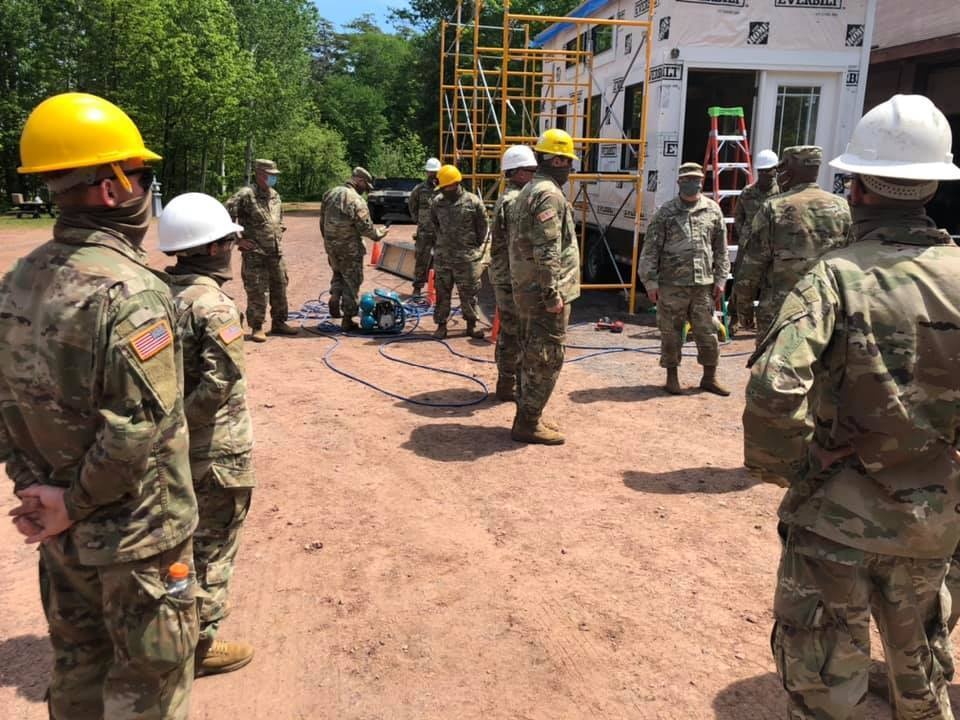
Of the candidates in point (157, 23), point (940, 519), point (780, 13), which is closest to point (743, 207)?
point (780, 13)

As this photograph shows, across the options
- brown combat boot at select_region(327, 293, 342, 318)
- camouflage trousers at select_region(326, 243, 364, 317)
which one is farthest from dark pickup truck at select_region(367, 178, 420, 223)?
camouflage trousers at select_region(326, 243, 364, 317)

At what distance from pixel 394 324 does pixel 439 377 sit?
209 cm

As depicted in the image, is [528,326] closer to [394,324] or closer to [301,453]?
[301,453]

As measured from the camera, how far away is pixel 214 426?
2.88 metres

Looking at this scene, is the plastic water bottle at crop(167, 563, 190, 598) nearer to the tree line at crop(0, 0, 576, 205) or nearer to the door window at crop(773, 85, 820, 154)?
the door window at crop(773, 85, 820, 154)

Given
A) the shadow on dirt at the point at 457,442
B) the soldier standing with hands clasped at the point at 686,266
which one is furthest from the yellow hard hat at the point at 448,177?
the shadow on dirt at the point at 457,442

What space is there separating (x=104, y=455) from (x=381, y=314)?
7476 mm

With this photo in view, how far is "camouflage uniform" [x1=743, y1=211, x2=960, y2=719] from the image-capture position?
1972 millimetres

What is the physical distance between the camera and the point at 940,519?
2.04 meters

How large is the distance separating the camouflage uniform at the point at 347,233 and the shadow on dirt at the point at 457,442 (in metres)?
3.79

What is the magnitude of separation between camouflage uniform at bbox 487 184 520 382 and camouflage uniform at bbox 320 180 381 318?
2.95 m

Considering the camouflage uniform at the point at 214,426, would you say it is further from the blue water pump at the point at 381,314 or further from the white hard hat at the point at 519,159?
the blue water pump at the point at 381,314

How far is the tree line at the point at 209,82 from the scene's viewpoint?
89.4 ft

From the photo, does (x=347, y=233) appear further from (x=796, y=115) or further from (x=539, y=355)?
(x=796, y=115)
